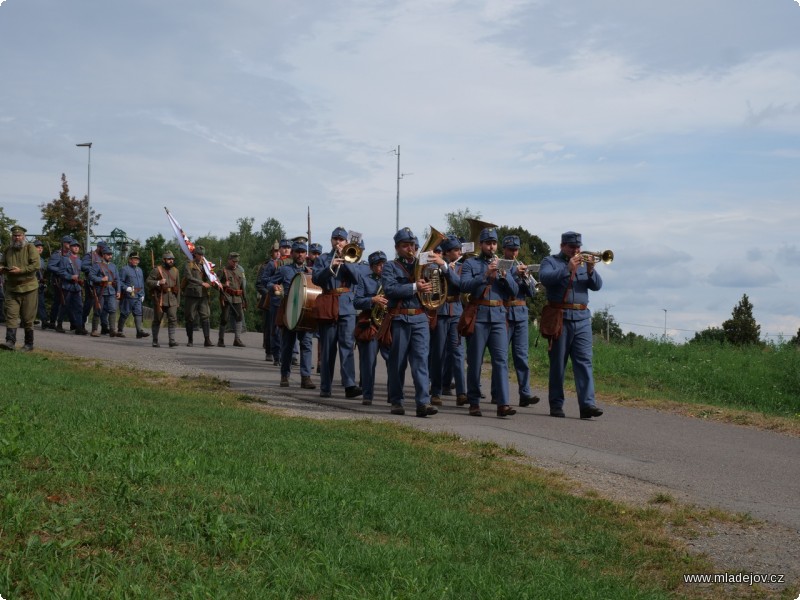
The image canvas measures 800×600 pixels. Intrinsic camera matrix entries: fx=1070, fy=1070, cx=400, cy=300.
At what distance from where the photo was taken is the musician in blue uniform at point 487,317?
530 inches

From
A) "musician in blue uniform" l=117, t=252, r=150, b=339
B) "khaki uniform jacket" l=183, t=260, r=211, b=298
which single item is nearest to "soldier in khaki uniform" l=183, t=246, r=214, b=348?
"khaki uniform jacket" l=183, t=260, r=211, b=298

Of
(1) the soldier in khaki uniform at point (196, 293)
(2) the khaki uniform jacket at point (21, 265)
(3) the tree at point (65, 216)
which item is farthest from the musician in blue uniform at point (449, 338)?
(3) the tree at point (65, 216)

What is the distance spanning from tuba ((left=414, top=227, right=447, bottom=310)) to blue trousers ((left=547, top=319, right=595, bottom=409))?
160cm

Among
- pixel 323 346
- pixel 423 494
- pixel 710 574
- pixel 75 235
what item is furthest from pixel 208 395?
pixel 75 235

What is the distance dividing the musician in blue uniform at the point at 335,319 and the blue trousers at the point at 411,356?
1762mm

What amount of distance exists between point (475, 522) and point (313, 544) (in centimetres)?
134

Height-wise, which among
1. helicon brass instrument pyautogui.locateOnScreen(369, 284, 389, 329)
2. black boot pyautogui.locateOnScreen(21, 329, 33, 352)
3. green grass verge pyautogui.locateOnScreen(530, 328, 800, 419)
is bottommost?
green grass verge pyautogui.locateOnScreen(530, 328, 800, 419)

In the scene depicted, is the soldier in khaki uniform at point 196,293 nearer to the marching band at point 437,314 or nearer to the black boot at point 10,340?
the black boot at point 10,340

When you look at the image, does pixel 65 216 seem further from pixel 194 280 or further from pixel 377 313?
pixel 377 313

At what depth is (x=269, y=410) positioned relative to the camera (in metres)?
12.5

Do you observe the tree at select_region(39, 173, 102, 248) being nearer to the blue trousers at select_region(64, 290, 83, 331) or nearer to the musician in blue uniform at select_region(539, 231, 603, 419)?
the blue trousers at select_region(64, 290, 83, 331)

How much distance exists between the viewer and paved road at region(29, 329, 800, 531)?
8828 millimetres

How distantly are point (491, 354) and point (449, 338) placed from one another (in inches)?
62.9

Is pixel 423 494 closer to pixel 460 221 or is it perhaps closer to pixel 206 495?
pixel 206 495
